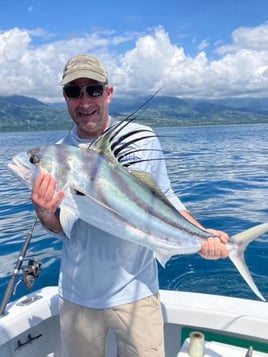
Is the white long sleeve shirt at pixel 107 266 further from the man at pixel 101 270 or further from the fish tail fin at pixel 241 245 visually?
the fish tail fin at pixel 241 245

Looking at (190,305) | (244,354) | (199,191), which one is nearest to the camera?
(244,354)

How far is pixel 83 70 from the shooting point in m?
2.91

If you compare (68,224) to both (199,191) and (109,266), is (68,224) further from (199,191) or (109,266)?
(199,191)

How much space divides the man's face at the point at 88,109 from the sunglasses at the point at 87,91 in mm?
16

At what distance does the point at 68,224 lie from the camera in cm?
254

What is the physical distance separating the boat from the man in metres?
0.55

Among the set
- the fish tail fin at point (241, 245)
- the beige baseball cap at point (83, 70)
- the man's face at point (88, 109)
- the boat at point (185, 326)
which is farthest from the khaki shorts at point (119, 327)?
the beige baseball cap at point (83, 70)

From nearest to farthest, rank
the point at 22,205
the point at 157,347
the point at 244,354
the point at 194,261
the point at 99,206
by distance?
1. the point at 99,206
2. the point at 157,347
3. the point at 244,354
4. the point at 194,261
5. the point at 22,205

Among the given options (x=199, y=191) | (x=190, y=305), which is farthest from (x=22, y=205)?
(x=190, y=305)

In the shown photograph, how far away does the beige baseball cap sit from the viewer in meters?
2.91

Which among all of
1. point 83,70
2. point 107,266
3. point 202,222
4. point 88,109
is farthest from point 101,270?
point 202,222

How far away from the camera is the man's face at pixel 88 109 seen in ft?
9.59

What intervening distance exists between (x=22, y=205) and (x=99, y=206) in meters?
10.7

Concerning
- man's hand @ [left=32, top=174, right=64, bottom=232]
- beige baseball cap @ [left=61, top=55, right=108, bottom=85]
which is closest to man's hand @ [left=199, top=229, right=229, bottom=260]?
man's hand @ [left=32, top=174, right=64, bottom=232]
